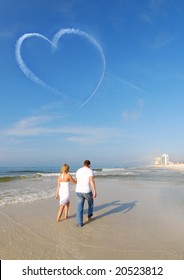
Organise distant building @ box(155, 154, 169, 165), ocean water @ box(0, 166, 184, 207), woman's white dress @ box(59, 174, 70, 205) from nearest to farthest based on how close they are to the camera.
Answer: woman's white dress @ box(59, 174, 70, 205) < ocean water @ box(0, 166, 184, 207) < distant building @ box(155, 154, 169, 165)

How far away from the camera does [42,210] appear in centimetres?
1002

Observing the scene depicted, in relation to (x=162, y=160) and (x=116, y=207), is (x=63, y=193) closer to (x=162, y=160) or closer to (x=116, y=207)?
(x=116, y=207)

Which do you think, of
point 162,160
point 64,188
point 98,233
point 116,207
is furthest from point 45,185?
point 162,160

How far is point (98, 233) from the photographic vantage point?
22.9 ft

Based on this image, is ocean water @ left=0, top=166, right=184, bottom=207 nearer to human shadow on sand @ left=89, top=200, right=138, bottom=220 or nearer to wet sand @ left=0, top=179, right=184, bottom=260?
human shadow on sand @ left=89, top=200, right=138, bottom=220

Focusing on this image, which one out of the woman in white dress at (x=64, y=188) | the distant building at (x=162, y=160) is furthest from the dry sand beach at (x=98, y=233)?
the distant building at (x=162, y=160)

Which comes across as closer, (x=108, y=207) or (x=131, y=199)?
(x=108, y=207)

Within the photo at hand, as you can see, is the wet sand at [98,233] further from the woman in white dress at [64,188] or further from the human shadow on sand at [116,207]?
the woman in white dress at [64,188]

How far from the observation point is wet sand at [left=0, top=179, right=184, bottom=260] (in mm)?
5414

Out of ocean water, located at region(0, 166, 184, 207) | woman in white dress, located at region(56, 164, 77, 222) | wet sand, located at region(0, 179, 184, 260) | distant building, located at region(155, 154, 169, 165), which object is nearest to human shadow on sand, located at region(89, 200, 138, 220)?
wet sand, located at region(0, 179, 184, 260)

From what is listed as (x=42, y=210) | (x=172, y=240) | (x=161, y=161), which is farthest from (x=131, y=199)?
(x=161, y=161)

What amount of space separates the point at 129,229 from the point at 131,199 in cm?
550

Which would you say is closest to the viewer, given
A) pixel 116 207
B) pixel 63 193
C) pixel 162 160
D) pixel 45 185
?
pixel 63 193
